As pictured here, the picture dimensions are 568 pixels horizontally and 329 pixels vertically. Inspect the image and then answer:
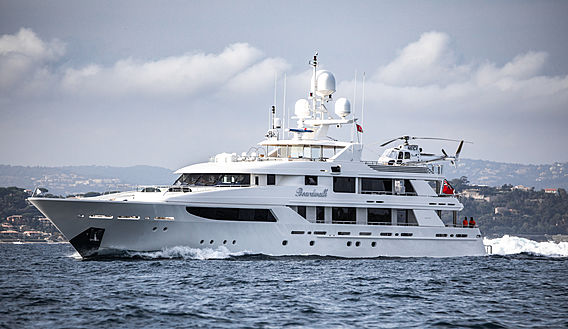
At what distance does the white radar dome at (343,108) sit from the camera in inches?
1316

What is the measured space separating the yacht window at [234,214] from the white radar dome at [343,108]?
24.1 feet

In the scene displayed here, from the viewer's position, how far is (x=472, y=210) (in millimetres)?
120500

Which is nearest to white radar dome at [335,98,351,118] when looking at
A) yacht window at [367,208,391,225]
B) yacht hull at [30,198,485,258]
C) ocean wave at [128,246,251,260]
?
yacht window at [367,208,391,225]

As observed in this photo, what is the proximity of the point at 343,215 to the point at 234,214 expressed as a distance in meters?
5.21

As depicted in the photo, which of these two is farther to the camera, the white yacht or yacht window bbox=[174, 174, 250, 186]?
yacht window bbox=[174, 174, 250, 186]

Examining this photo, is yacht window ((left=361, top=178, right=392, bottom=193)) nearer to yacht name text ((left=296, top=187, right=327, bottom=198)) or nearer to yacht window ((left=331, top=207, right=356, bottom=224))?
yacht window ((left=331, top=207, right=356, bottom=224))

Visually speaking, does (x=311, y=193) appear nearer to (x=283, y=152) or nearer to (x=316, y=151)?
(x=316, y=151)

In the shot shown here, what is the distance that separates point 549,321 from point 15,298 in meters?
13.2

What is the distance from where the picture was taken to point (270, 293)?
1925 cm

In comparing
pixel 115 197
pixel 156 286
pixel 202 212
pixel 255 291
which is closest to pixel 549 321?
pixel 255 291

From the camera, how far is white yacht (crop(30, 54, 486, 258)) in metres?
26.9

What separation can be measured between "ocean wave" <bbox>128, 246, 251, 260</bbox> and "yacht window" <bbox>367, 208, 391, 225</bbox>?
6.76 m

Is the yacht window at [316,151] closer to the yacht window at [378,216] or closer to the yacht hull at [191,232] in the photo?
the yacht window at [378,216]

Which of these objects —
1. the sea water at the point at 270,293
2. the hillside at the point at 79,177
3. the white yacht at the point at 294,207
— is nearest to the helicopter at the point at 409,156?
the white yacht at the point at 294,207
